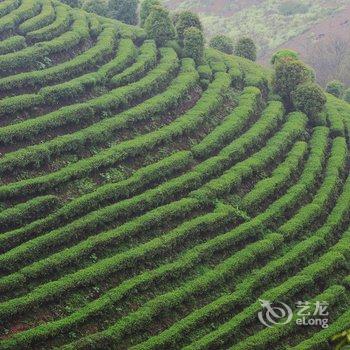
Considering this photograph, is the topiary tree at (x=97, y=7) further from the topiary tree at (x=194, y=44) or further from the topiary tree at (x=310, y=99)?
the topiary tree at (x=310, y=99)

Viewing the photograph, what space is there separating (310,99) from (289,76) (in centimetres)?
245

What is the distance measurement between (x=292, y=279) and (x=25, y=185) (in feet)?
41.9

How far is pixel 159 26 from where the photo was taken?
42.1 metres

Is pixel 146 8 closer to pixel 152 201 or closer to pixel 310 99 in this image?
pixel 310 99

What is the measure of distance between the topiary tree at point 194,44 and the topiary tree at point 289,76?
5753 millimetres

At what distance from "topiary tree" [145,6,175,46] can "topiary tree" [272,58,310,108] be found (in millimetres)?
8659

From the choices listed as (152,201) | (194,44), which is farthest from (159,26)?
(152,201)

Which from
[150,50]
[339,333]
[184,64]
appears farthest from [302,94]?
[339,333]

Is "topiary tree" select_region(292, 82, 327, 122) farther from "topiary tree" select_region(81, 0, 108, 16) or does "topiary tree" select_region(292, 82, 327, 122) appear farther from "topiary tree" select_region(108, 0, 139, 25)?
"topiary tree" select_region(81, 0, 108, 16)

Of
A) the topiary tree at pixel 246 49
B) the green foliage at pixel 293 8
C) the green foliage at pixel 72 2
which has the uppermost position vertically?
the green foliage at pixel 293 8

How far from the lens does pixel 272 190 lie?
30016 millimetres

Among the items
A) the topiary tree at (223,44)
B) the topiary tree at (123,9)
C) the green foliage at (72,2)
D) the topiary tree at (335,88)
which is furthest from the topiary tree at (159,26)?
the topiary tree at (335,88)

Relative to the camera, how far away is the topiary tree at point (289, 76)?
3878cm

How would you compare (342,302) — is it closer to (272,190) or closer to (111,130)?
(272,190)
